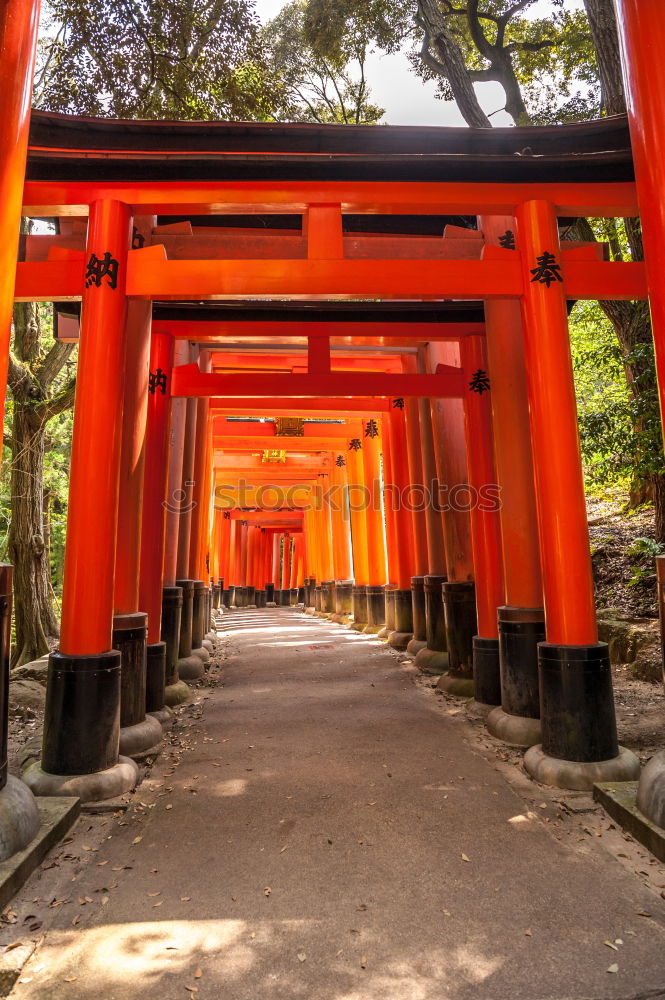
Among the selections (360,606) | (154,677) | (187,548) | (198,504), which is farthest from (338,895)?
(360,606)

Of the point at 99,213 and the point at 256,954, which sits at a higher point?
the point at 99,213

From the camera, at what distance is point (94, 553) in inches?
166

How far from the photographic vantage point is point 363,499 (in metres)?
14.1

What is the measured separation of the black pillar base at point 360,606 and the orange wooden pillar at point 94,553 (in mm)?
10446

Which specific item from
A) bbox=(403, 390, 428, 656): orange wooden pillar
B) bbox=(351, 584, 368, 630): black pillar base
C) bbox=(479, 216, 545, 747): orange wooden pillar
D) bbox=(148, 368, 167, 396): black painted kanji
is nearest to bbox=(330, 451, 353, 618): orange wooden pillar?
bbox=(351, 584, 368, 630): black pillar base

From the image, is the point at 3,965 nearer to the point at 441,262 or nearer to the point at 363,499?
the point at 441,262

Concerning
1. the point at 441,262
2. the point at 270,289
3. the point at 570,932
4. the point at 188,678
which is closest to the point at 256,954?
the point at 570,932

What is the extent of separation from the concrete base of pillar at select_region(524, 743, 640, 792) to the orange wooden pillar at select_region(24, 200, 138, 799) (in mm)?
2843

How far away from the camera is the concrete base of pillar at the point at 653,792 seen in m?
3.17

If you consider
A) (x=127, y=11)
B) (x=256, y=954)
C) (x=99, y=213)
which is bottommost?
(x=256, y=954)

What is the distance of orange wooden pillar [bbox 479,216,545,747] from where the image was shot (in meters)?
5.01

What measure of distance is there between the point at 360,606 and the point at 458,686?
8.01 m

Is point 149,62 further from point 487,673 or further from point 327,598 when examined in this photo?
point 327,598

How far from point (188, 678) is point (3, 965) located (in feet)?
19.5
